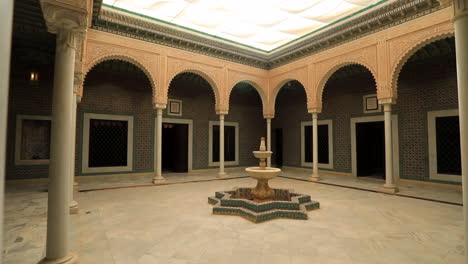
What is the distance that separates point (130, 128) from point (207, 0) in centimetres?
546

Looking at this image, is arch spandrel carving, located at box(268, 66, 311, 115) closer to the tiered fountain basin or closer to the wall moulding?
the wall moulding

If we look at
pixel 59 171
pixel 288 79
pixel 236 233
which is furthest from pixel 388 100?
pixel 59 171

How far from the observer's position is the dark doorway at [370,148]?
965 cm

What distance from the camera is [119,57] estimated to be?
7508 mm

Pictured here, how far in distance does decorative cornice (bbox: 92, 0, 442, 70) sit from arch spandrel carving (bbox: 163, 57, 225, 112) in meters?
0.47

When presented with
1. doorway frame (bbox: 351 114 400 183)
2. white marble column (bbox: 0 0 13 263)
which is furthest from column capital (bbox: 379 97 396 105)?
white marble column (bbox: 0 0 13 263)

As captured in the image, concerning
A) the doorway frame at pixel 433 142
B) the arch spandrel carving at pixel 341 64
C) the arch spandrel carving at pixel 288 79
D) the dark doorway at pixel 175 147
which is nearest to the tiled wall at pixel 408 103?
the doorway frame at pixel 433 142

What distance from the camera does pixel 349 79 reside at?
395 inches

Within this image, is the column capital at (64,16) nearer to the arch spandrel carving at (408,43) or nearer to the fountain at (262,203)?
the fountain at (262,203)

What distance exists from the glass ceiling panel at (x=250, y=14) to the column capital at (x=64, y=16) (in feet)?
13.7

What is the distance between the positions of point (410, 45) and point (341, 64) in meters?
1.98

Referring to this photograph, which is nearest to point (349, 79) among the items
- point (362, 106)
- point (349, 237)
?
point (362, 106)

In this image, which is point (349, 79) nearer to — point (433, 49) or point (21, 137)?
point (433, 49)

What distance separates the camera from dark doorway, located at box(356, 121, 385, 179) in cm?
965
